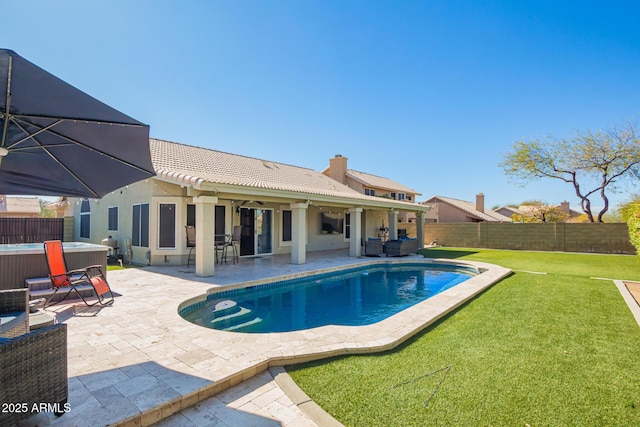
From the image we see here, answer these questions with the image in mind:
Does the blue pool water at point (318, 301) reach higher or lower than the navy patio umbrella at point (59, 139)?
lower

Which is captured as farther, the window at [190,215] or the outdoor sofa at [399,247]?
the outdoor sofa at [399,247]

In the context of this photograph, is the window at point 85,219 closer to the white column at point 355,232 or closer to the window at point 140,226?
the window at point 140,226

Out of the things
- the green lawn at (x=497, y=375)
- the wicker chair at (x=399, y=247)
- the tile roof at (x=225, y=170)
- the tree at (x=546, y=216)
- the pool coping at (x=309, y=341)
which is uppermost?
the tile roof at (x=225, y=170)

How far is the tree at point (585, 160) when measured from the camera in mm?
23125

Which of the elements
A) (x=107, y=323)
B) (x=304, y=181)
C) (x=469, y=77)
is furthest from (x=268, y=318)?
(x=469, y=77)

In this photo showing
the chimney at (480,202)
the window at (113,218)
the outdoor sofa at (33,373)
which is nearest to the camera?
the outdoor sofa at (33,373)

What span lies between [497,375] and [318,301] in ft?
17.5

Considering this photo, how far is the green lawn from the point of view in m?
2.96

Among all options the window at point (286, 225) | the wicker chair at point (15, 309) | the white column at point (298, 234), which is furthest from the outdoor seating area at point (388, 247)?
the wicker chair at point (15, 309)

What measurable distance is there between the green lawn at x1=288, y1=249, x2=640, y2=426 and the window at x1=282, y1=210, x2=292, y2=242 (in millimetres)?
10946

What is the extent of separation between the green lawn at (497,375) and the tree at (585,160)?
24.3m

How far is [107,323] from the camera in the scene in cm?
535

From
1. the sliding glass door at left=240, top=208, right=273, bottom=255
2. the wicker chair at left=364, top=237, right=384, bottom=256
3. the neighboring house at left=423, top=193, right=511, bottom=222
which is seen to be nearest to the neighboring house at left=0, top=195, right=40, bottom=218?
the sliding glass door at left=240, top=208, right=273, bottom=255

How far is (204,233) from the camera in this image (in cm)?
952
